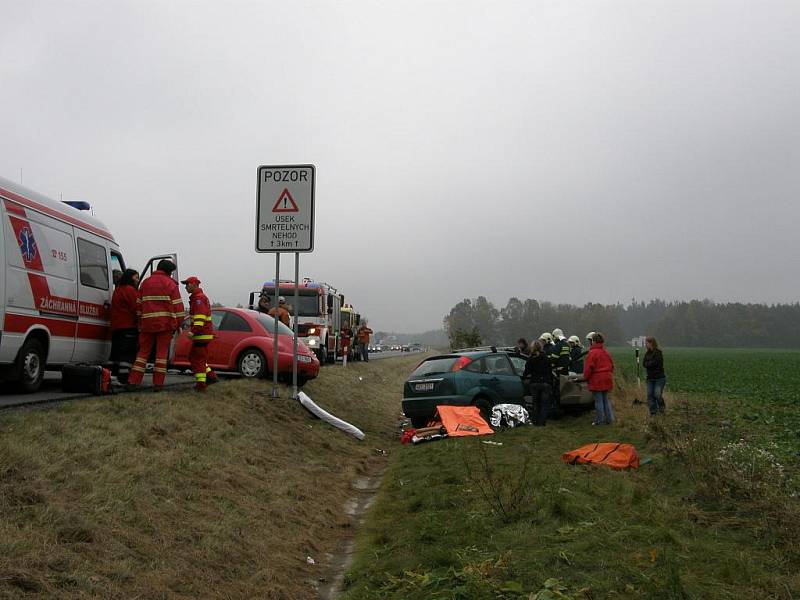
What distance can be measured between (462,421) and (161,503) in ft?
24.2

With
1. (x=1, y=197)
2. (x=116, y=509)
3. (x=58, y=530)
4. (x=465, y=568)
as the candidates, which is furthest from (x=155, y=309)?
(x=465, y=568)

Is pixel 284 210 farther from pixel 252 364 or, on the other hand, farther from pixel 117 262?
pixel 252 364

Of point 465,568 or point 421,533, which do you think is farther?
point 421,533

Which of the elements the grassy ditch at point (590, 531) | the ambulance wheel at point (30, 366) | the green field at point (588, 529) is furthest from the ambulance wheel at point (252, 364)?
the grassy ditch at point (590, 531)

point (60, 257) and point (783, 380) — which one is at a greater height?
point (60, 257)

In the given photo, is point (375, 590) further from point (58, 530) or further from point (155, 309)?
point (155, 309)

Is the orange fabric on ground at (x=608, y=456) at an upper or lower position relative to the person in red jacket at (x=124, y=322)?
lower

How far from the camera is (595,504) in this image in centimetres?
648

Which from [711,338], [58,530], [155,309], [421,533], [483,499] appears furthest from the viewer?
[711,338]

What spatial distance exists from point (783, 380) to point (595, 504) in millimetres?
34200

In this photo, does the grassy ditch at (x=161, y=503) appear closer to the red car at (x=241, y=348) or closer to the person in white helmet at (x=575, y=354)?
the red car at (x=241, y=348)

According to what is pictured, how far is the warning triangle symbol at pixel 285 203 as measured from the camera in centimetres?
1242

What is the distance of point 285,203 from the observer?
12453 mm

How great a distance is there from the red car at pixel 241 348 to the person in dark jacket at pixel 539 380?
4.22m
